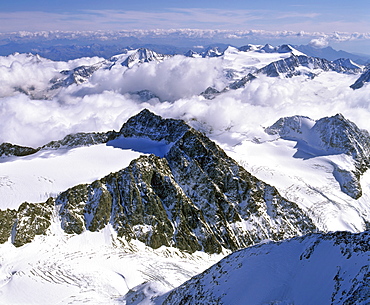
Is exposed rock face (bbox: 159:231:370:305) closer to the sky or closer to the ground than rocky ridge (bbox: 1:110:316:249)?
closer to the sky

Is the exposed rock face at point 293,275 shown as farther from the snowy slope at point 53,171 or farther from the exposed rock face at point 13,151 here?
Result: the exposed rock face at point 13,151

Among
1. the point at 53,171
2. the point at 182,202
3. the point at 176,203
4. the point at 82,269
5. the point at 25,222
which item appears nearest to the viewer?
the point at 82,269

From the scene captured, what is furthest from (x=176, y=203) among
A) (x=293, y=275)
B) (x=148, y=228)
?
(x=293, y=275)

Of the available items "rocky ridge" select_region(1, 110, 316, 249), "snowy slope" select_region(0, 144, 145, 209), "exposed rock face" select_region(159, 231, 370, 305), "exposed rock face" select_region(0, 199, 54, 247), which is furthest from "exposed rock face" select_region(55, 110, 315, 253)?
"exposed rock face" select_region(159, 231, 370, 305)

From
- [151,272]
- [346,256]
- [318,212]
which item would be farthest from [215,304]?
[318,212]

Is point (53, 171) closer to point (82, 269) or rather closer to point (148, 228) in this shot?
point (82, 269)

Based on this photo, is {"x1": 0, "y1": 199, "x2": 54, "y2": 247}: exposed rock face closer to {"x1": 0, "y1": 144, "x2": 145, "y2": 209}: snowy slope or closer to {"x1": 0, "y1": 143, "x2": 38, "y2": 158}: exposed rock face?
{"x1": 0, "y1": 144, "x2": 145, "y2": 209}: snowy slope
